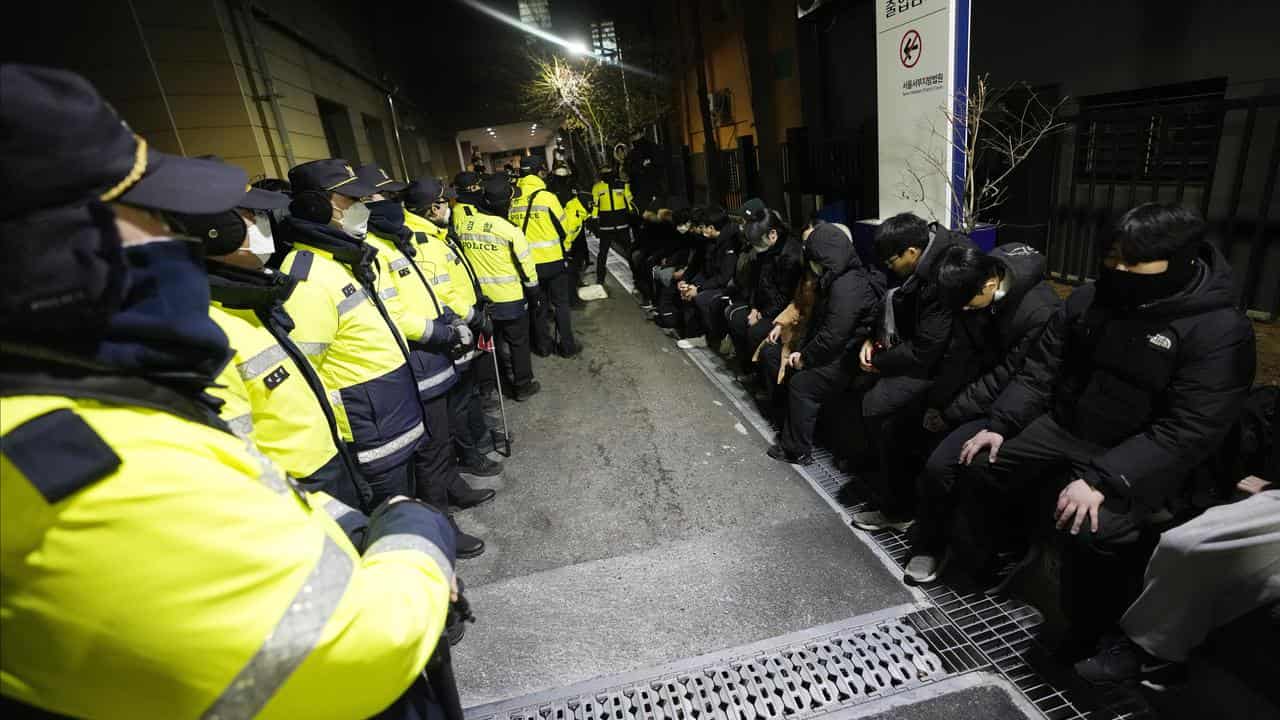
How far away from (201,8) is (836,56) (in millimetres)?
8528

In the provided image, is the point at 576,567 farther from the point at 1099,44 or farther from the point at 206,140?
the point at 206,140

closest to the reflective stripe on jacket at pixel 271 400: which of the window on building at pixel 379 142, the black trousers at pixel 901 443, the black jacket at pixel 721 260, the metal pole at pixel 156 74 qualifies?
the black trousers at pixel 901 443

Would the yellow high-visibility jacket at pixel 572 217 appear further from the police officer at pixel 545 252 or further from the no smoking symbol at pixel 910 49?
the no smoking symbol at pixel 910 49

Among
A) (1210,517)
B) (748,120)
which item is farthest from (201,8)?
(1210,517)

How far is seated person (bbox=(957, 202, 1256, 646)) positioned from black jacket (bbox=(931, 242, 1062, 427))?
1.15 ft

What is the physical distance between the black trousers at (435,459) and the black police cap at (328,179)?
4.22 ft

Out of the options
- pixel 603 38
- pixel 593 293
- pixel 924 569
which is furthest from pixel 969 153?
pixel 603 38

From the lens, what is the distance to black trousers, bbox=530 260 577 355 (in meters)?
6.63

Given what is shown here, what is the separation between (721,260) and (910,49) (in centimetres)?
281

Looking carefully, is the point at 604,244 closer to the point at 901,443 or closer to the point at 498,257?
the point at 498,257

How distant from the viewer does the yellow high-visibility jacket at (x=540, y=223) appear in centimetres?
655

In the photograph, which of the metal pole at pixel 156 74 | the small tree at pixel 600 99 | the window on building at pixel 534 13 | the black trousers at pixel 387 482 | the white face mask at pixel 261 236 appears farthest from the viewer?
the window on building at pixel 534 13

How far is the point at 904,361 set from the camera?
3.33 metres

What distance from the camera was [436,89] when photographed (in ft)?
75.9
